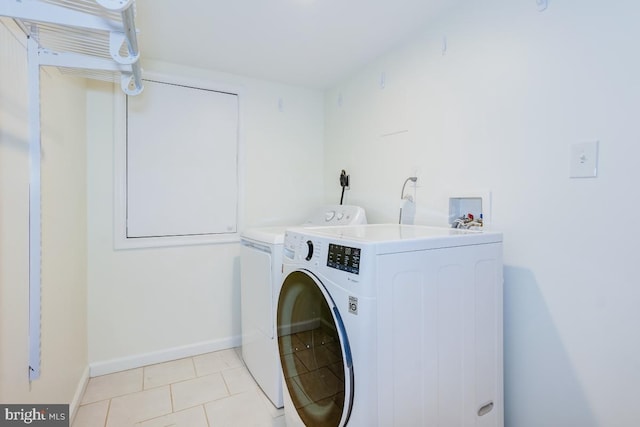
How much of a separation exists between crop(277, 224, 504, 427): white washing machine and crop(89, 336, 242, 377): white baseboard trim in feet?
3.95

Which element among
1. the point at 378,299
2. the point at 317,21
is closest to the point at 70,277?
the point at 378,299

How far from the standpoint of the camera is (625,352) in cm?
105

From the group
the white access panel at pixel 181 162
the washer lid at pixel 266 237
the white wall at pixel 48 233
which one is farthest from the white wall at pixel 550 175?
the white wall at pixel 48 233

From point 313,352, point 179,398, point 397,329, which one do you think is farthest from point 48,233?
point 397,329

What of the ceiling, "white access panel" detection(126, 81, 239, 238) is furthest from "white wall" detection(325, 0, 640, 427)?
"white access panel" detection(126, 81, 239, 238)

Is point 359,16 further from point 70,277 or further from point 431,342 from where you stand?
point 70,277

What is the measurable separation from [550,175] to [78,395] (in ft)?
8.46

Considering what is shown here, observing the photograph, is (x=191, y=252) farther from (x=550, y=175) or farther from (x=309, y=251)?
(x=550, y=175)

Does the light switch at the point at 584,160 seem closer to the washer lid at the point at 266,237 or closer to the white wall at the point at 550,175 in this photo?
the white wall at the point at 550,175

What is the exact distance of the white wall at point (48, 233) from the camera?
38.2 inches

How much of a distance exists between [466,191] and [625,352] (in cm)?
82

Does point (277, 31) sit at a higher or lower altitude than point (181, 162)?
higher

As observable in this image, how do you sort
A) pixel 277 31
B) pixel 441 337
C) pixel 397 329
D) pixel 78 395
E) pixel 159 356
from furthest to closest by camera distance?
pixel 159 356, pixel 277 31, pixel 78 395, pixel 441 337, pixel 397 329

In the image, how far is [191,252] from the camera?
2303 mm
